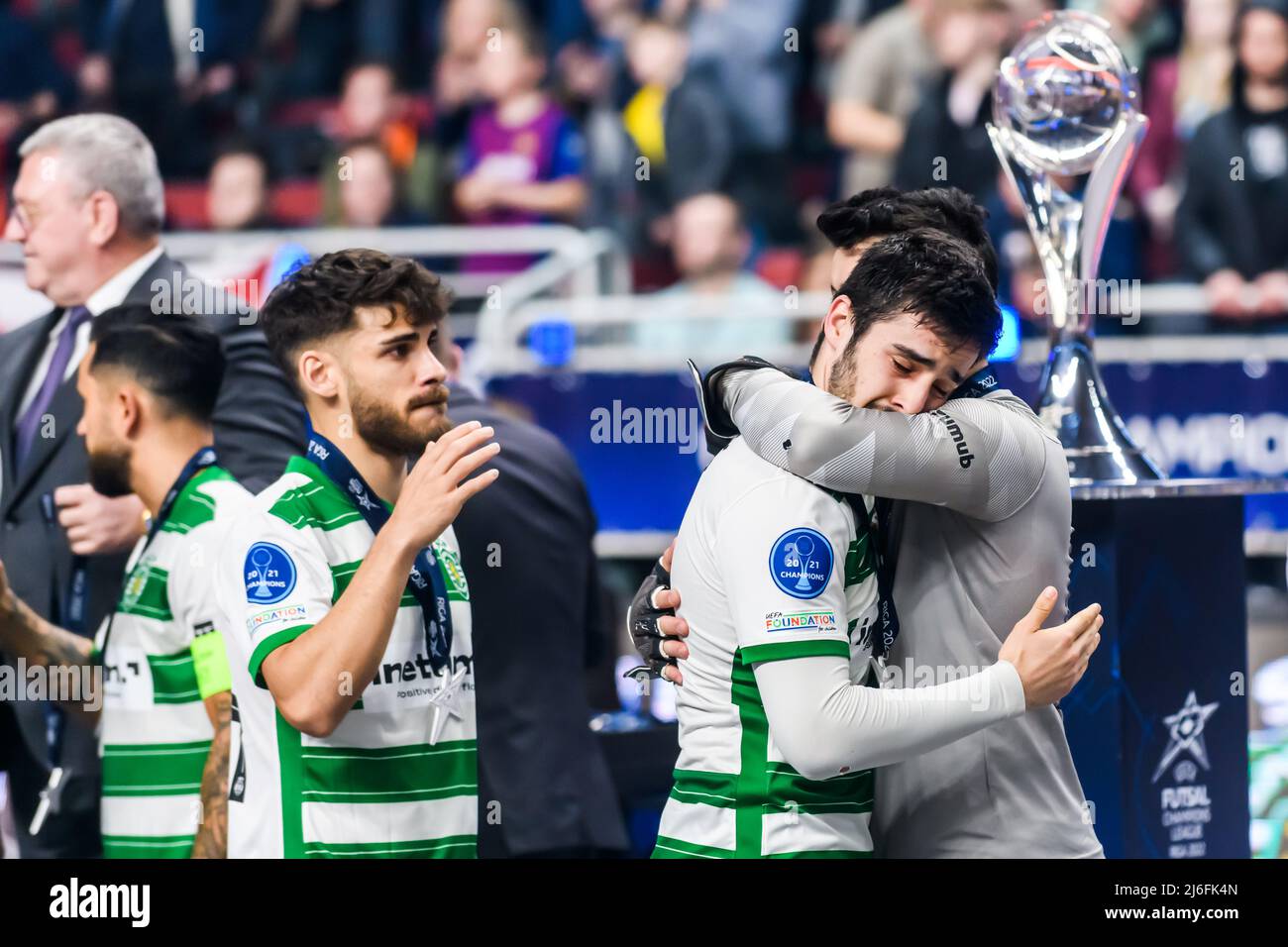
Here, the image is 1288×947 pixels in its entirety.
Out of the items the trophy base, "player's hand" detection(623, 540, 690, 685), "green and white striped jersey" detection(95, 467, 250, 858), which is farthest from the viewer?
"green and white striped jersey" detection(95, 467, 250, 858)

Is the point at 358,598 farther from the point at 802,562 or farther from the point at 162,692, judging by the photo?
the point at 162,692

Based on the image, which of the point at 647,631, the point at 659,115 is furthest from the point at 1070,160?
the point at 659,115

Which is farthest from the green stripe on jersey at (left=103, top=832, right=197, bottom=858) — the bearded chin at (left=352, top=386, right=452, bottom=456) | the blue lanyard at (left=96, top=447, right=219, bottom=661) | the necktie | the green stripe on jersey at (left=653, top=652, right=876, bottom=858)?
the green stripe on jersey at (left=653, top=652, right=876, bottom=858)

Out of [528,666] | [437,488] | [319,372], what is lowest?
[528,666]

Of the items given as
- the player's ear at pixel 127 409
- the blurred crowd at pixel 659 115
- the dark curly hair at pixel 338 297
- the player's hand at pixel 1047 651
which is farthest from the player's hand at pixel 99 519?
the blurred crowd at pixel 659 115

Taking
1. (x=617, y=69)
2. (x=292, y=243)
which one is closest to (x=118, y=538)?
(x=292, y=243)

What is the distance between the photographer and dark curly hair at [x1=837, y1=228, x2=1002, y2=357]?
2.55 metres

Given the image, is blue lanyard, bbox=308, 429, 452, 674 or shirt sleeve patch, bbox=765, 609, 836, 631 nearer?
shirt sleeve patch, bbox=765, 609, 836, 631

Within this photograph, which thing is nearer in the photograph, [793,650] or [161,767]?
[793,650]

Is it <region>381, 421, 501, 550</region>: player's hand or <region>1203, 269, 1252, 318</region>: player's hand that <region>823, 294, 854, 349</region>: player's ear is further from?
<region>1203, 269, 1252, 318</region>: player's hand

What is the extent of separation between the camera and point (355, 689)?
2805mm

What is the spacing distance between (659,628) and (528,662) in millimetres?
1458

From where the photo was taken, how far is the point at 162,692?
3.56 metres

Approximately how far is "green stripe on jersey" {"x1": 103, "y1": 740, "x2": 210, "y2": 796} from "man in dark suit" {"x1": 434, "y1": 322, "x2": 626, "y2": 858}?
795 mm
